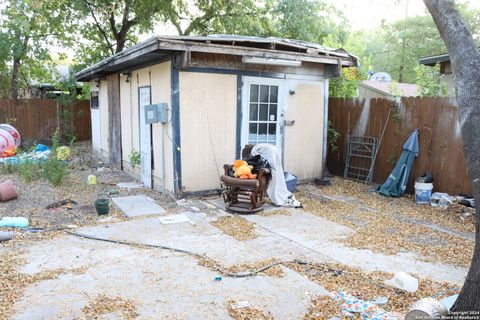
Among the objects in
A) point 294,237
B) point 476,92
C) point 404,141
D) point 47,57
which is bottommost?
point 294,237

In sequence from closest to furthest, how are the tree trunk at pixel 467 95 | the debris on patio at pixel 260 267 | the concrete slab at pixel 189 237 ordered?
the tree trunk at pixel 467 95, the debris on patio at pixel 260 267, the concrete slab at pixel 189 237

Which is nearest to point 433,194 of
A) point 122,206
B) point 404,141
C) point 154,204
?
point 404,141

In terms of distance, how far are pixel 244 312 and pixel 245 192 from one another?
2990 mm

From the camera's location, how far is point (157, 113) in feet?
21.5

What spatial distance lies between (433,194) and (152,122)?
502 centimetres

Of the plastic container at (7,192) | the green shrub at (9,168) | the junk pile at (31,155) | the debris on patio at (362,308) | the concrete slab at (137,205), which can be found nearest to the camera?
the debris on patio at (362,308)

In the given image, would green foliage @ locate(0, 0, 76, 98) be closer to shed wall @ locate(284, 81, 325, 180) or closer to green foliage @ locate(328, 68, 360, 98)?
green foliage @ locate(328, 68, 360, 98)

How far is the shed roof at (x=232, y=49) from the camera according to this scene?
5702 mm

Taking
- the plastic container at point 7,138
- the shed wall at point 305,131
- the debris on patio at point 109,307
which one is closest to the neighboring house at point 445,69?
the shed wall at point 305,131

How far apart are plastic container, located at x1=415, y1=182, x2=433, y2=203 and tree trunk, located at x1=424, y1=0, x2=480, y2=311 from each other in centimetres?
451

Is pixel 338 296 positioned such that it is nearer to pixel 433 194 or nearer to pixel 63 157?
pixel 433 194

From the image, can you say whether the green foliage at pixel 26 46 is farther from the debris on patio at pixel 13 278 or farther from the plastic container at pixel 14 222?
the debris on patio at pixel 13 278

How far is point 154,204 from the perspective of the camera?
6.14m

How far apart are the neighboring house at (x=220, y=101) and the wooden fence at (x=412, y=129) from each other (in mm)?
811
